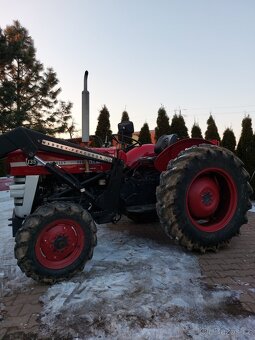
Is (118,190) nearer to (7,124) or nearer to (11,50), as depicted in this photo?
(7,124)

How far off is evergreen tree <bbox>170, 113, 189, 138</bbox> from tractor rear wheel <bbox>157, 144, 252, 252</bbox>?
11.3 meters

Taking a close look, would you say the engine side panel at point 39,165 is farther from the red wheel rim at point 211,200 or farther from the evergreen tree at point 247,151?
the evergreen tree at point 247,151

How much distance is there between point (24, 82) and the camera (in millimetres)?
23297

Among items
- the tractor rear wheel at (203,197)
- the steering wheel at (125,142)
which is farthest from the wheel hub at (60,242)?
the steering wheel at (125,142)

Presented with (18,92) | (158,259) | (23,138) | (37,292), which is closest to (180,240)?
(158,259)

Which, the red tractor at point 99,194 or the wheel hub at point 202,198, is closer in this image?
the red tractor at point 99,194

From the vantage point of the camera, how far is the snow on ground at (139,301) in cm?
243

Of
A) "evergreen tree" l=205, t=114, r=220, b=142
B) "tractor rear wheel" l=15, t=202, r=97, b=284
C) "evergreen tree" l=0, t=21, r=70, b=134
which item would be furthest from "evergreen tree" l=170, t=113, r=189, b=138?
"tractor rear wheel" l=15, t=202, r=97, b=284

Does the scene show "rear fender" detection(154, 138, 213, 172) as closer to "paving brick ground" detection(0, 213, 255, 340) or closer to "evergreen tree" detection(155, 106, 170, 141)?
"paving brick ground" detection(0, 213, 255, 340)

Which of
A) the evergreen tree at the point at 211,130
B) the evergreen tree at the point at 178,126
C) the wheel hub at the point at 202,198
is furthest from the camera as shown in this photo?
the evergreen tree at the point at 211,130

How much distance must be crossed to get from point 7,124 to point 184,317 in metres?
19.1

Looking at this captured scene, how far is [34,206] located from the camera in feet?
12.5

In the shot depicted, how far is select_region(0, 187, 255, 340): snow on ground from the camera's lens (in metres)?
2.43

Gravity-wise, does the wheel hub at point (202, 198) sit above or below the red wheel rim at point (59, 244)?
above
